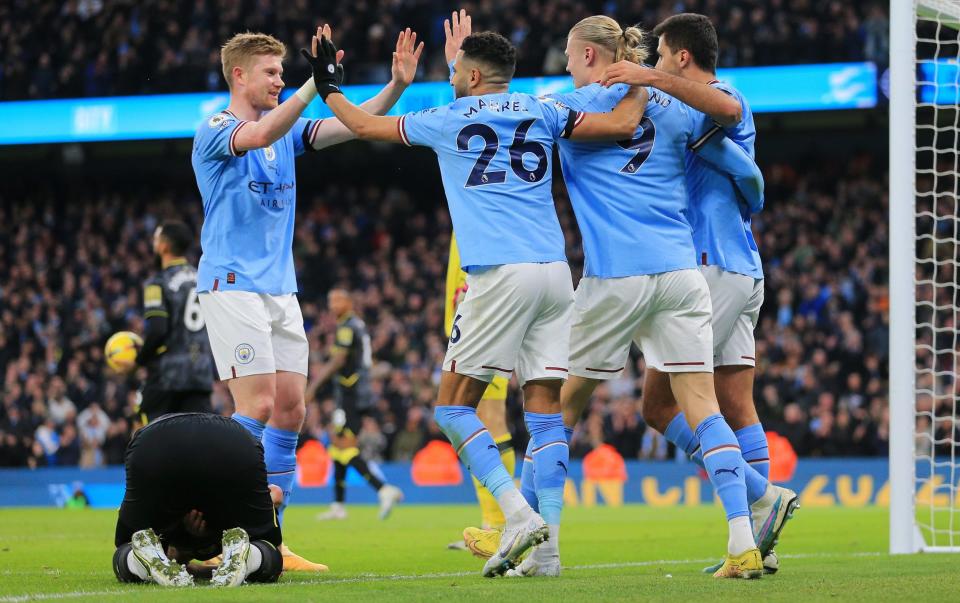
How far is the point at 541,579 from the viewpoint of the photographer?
566 centimetres

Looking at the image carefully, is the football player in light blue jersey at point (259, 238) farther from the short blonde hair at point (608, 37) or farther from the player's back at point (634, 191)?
the player's back at point (634, 191)

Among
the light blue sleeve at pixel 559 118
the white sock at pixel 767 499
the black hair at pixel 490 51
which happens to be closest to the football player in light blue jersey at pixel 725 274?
the white sock at pixel 767 499

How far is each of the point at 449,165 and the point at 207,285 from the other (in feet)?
4.76

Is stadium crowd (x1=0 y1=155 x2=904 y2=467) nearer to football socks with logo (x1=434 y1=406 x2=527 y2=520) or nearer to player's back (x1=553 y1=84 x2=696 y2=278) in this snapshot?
player's back (x1=553 y1=84 x2=696 y2=278)

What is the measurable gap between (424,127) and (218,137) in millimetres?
1142

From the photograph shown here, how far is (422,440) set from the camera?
19.8 metres

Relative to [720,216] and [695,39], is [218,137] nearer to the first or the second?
[695,39]

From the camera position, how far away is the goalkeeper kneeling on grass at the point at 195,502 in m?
5.27

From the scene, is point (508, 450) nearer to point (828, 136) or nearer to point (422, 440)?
point (422, 440)

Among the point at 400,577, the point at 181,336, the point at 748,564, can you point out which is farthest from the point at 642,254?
the point at 181,336

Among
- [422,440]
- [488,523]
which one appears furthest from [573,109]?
[422,440]

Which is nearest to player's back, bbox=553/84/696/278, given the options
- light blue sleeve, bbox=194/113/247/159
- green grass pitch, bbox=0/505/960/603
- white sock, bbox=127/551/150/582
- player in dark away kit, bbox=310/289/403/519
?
green grass pitch, bbox=0/505/960/603

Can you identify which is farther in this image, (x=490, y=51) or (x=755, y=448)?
(x=755, y=448)

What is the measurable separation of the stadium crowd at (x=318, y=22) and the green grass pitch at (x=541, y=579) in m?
12.4
